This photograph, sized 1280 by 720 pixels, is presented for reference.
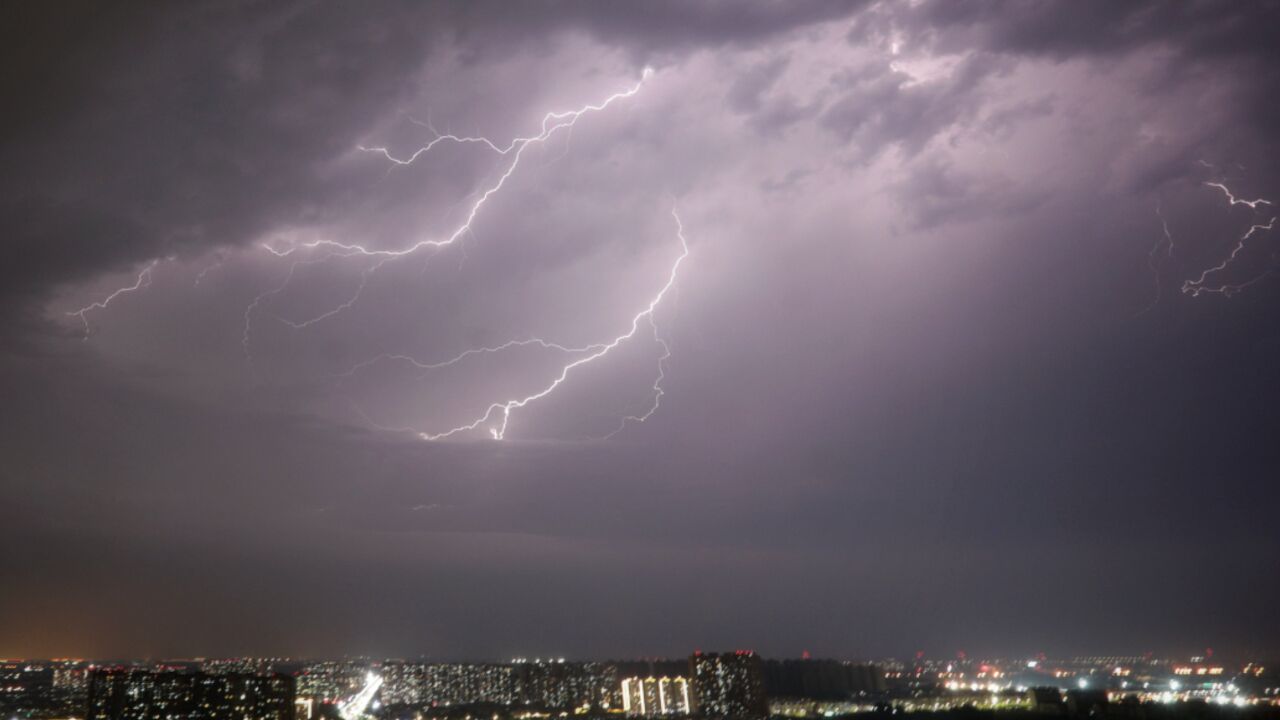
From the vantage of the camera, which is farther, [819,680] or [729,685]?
[819,680]

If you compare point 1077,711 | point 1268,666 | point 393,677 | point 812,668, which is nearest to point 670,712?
point 812,668

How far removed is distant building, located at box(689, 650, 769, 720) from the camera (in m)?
51.8

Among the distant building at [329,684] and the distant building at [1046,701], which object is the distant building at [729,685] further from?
the distant building at [329,684]

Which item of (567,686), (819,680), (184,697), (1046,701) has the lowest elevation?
(819,680)

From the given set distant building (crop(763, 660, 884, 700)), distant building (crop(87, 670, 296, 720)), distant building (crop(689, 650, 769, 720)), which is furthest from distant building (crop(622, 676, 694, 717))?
distant building (crop(87, 670, 296, 720))

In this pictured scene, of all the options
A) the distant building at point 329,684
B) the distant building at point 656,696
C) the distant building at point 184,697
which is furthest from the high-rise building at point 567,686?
the distant building at point 184,697

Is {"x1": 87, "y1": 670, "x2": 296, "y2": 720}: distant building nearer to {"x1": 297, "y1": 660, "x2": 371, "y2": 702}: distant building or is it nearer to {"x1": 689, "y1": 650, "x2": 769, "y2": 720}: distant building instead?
{"x1": 689, "y1": 650, "x2": 769, "y2": 720}: distant building

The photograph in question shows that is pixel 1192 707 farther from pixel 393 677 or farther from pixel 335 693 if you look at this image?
pixel 393 677

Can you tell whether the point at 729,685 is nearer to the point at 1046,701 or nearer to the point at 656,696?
the point at 656,696

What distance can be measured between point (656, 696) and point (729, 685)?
873 centimetres

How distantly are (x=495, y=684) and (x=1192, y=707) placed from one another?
54396mm

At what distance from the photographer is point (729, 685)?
174 feet

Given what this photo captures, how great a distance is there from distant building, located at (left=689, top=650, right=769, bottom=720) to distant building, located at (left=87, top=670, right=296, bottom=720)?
25.7m

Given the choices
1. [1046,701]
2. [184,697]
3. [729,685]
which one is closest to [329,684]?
[729,685]
